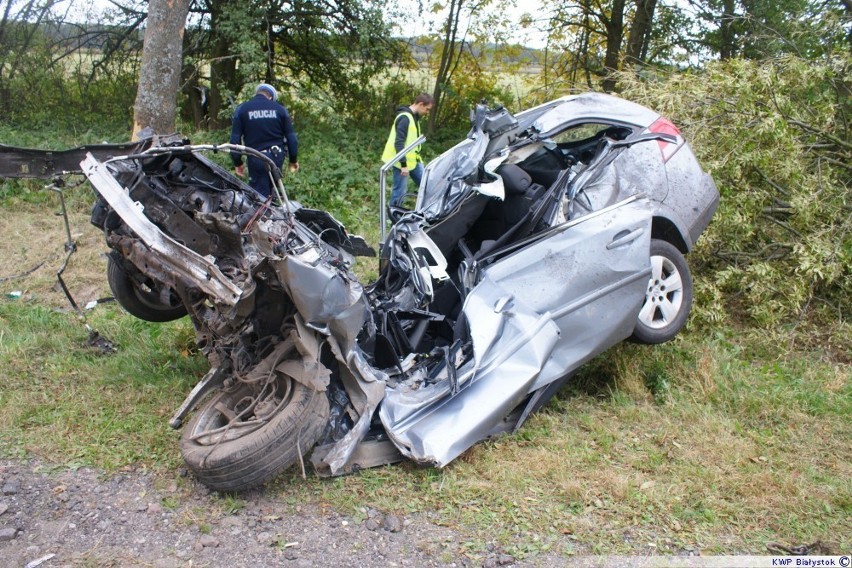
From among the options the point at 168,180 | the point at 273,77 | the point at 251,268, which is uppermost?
the point at 273,77

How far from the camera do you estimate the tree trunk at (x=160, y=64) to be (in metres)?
7.71

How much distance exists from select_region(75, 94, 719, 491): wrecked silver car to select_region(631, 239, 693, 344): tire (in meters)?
0.01

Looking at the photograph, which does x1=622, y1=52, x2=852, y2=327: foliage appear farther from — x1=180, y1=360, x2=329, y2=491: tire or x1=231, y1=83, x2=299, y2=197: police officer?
x1=231, y1=83, x2=299, y2=197: police officer

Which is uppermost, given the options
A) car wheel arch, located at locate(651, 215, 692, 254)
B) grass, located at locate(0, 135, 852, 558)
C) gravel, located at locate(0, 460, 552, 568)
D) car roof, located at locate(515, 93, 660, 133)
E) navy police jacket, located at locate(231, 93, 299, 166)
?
car roof, located at locate(515, 93, 660, 133)

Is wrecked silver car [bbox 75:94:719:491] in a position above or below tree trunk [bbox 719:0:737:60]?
below

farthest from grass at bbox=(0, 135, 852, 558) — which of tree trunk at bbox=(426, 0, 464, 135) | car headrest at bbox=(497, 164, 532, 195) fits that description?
tree trunk at bbox=(426, 0, 464, 135)

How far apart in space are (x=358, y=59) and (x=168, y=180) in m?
7.93

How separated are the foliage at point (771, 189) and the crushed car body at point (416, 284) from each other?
109 centimetres

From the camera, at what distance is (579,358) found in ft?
14.2

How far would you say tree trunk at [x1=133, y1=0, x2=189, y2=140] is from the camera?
7.71 metres

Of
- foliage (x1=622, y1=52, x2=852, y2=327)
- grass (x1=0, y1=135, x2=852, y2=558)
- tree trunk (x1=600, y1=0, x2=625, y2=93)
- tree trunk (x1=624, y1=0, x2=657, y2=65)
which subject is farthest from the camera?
tree trunk (x1=600, y1=0, x2=625, y2=93)

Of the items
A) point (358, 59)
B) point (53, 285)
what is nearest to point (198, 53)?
point (358, 59)

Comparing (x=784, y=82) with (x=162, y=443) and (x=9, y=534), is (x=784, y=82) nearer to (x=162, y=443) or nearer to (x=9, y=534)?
(x=162, y=443)

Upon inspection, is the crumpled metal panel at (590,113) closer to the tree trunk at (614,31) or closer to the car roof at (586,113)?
the car roof at (586,113)
